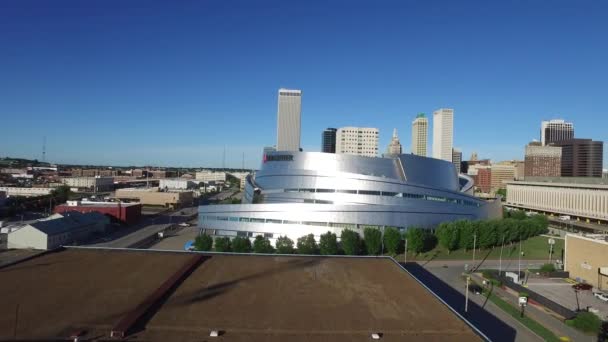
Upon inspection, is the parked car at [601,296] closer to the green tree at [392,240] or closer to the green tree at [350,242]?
the green tree at [392,240]

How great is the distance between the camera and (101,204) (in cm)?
7006

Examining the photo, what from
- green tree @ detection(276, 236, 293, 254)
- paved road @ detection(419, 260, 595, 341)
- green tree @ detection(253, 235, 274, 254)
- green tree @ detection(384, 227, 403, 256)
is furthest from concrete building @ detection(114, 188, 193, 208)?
paved road @ detection(419, 260, 595, 341)

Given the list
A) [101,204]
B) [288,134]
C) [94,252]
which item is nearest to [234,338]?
[94,252]

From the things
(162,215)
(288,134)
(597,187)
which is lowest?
(162,215)

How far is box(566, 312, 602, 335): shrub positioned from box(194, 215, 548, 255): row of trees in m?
20.6

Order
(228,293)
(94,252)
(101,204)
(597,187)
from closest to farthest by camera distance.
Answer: (228,293), (94,252), (101,204), (597,187)

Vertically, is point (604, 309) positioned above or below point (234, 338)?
below

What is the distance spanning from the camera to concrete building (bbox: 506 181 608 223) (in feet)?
287

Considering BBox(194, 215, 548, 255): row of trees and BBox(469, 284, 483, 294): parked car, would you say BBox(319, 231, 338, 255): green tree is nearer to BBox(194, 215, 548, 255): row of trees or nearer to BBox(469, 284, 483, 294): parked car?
BBox(194, 215, 548, 255): row of trees

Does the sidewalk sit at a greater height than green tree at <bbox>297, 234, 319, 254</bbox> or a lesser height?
lesser

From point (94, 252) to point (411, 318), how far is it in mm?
23359

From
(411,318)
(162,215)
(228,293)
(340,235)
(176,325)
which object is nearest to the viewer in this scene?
(176,325)

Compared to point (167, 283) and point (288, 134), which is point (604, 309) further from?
point (288, 134)

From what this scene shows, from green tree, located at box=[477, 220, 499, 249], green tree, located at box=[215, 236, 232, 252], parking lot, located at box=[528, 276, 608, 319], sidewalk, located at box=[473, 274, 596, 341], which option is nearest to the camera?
sidewalk, located at box=[473, 274, 596, 341]
